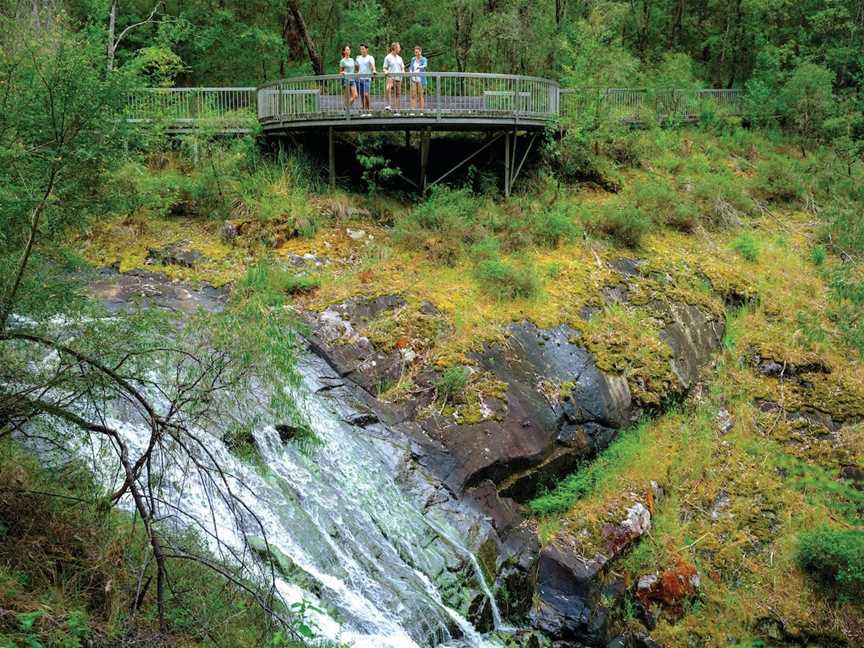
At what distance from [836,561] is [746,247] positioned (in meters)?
8.63

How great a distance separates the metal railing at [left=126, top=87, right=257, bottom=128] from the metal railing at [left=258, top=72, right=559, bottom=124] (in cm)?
73

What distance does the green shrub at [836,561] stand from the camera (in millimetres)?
11305

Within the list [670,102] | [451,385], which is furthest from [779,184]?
[451,385]

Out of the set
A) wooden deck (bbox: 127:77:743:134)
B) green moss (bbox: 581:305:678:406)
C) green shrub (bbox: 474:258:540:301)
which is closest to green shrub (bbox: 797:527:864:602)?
green moss (bbox: 581:305:678:406)

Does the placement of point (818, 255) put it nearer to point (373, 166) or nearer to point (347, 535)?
point (373, 166)

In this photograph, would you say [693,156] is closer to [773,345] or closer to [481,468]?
[773,345]

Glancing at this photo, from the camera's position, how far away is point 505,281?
1415 cm

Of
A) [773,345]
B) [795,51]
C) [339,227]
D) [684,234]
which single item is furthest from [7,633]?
[795,51]

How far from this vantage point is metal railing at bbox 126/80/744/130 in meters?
15.9

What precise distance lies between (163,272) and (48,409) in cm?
814

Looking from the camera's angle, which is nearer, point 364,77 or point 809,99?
point 364,77

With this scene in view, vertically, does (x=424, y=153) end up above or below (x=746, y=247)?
above

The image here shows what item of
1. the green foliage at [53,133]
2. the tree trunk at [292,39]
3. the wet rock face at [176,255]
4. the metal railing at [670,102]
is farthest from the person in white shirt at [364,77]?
the green foliage at [53,133]

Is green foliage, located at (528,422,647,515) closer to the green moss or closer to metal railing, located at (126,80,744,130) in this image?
the green moss
